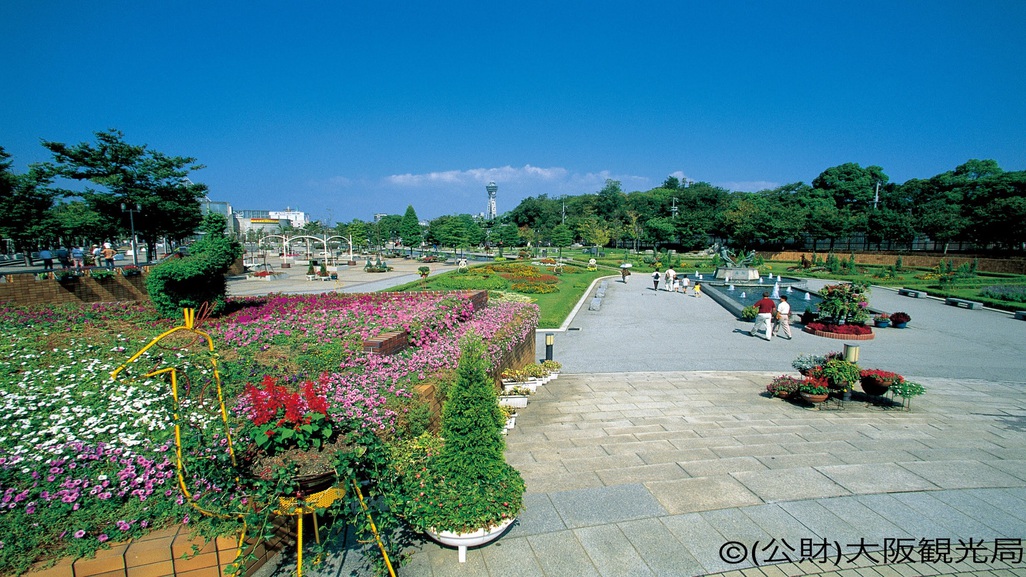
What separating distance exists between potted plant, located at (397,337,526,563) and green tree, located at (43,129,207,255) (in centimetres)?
2932

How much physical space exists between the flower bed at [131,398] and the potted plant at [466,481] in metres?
0.80

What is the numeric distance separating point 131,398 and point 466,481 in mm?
3422

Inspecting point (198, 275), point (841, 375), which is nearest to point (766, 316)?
point (841, 375)

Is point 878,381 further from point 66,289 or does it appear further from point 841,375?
point 66,289

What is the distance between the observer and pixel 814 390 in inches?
293

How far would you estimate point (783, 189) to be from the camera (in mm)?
86000

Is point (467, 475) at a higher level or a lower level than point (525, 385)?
higher

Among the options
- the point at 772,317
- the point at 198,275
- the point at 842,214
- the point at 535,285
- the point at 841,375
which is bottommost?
the point at 535,285

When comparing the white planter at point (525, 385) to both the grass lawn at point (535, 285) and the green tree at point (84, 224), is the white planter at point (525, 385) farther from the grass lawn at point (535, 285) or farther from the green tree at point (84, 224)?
the green tree at point (84, 224)

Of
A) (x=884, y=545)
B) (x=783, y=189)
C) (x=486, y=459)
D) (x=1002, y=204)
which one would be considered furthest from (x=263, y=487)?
(x=783, y=189)

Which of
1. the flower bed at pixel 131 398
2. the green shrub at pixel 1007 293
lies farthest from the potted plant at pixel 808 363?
the green shrub at pixel 1007 293

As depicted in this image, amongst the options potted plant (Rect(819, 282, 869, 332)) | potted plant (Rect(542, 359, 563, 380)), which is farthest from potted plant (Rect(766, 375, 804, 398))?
potted plant (Rect(819, 282, 869, 332))

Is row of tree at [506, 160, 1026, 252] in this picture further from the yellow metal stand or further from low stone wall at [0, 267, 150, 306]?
the yellow metal stand

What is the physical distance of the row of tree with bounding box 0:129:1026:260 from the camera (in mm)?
24281
